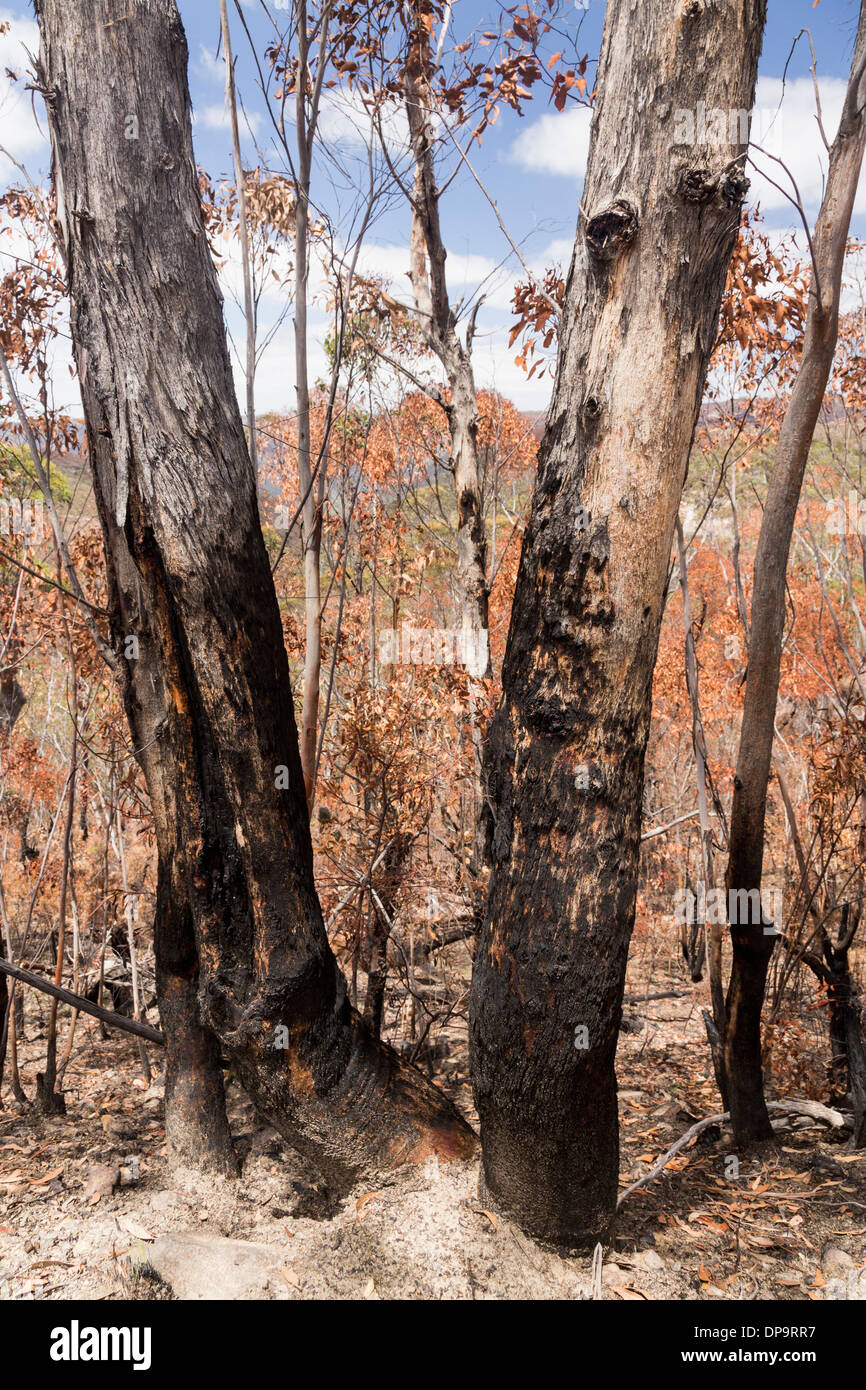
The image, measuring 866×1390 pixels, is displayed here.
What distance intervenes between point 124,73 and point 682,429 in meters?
1.74

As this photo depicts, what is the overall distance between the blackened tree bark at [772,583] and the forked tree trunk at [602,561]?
2.04ft

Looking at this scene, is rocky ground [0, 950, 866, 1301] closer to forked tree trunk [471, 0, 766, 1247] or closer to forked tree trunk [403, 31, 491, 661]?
forked tree trunk [471, 0, 766, 1247]

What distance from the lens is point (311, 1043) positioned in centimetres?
246

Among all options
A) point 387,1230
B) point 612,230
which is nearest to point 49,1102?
point 387,1230

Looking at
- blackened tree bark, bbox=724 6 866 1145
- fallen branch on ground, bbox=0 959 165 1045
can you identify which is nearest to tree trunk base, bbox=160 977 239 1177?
fallen branch on ground, bbox=0 959 165 1045

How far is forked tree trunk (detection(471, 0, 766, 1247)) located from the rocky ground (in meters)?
0.30

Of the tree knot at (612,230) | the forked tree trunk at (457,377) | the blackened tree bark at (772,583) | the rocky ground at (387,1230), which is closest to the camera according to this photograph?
the tree knot at (612,230)

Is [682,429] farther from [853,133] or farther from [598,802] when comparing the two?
[853,133]

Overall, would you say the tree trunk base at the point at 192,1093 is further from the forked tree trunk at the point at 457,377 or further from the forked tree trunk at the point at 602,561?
the forked tree trunk at the point at 457,377

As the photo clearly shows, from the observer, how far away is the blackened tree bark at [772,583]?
2.54 m

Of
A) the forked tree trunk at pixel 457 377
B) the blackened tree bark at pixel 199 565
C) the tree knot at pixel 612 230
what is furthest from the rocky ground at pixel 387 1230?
the forked tree trunk at pixel 457 377

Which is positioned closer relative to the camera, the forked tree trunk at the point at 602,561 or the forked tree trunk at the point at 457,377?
the forked tree trunk at the point at 602,561

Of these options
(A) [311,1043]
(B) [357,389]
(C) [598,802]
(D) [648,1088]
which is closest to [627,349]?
(C) [598,802]

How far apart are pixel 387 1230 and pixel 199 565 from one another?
186cm
